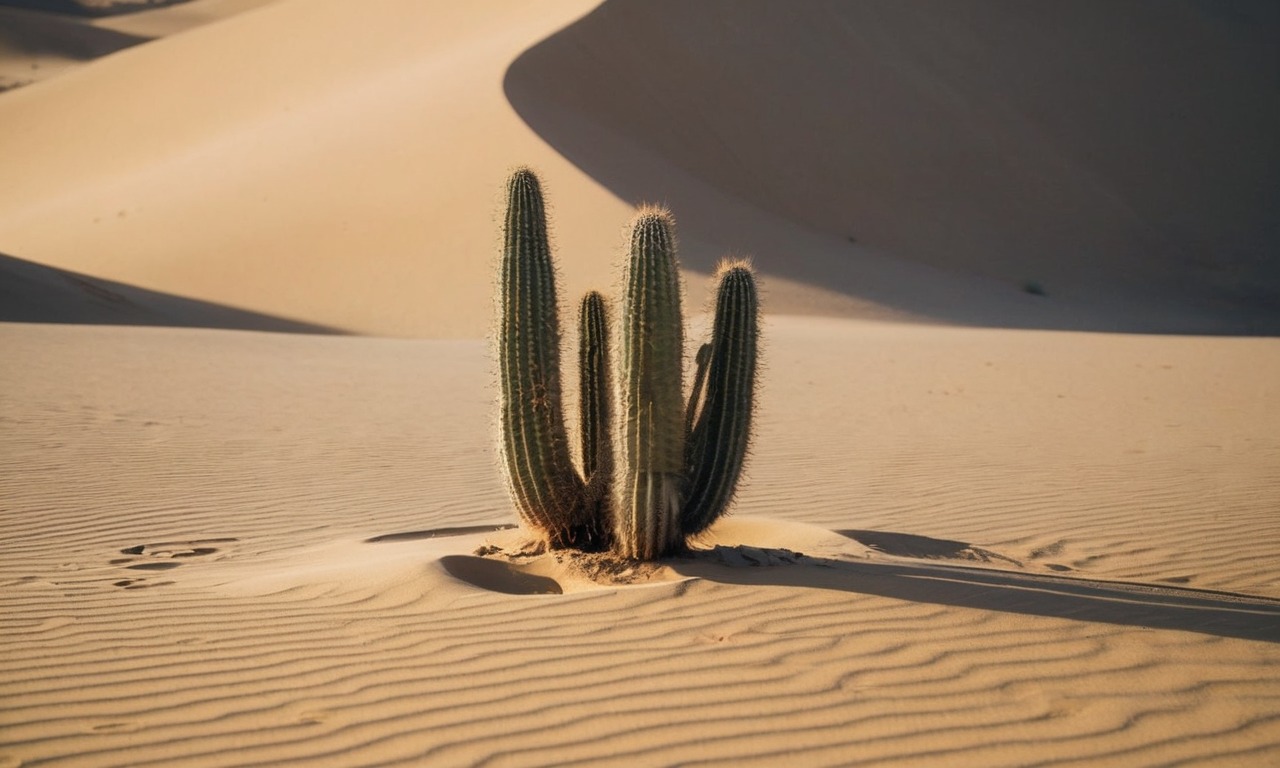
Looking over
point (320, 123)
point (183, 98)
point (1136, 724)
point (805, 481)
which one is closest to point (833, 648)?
point (1136, 724)

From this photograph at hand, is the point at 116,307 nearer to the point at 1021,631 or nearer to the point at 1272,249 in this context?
the point at 1021,631

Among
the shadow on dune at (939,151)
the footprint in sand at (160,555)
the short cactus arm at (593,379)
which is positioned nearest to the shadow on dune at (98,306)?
the shadow on dune at (939,151)

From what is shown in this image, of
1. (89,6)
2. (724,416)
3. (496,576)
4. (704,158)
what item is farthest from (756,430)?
(89,6)

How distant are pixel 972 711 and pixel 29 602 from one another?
4181 mm

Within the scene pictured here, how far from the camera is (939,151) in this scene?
36.9 metres

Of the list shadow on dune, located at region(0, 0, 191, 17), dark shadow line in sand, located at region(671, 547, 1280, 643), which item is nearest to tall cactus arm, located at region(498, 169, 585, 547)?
dark shadow line in sand, located at region(671, 547, 1280, 643)

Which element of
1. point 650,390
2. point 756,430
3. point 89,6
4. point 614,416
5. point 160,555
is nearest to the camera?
point 650,390

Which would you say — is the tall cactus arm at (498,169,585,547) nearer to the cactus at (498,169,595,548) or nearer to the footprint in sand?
the cactus at (498,169,595,548)

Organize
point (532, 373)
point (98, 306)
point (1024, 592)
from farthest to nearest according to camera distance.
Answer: point (98, 306)
point (532, 373)
point (1024, 592)

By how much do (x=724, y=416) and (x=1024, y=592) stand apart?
1.77m

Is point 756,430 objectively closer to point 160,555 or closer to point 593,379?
point 593,379

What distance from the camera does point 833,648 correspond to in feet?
15.1

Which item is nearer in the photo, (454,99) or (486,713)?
(486,713)

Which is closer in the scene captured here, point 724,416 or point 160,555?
point 724,416
